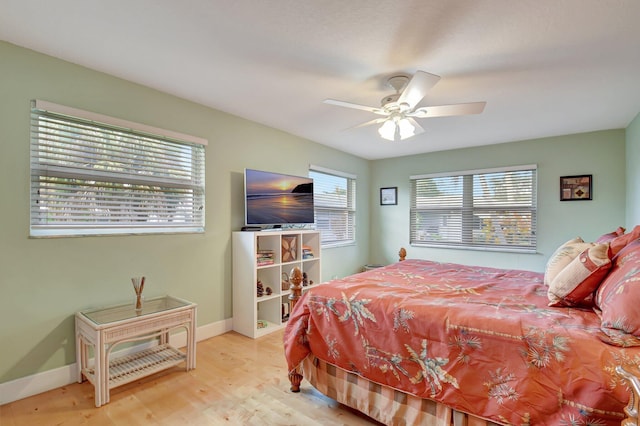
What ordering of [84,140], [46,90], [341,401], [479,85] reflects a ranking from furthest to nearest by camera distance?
1. [479,85]
2. [84,140]
3. [46,90]
4. [341,401]

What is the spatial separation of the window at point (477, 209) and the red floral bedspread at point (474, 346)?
256 cm

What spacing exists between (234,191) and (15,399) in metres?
2.27

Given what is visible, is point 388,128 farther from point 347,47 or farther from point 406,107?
point 347,47

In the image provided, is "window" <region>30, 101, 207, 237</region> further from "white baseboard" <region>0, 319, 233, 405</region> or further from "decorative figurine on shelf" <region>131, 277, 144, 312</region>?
"white baseboard" <region>0, 319, 233, 405</region>

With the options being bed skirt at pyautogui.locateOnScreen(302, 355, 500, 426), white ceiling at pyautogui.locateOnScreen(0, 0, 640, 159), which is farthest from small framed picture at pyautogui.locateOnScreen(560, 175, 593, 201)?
bed skirt at pyautogui.locateOnScreen(302, 355, 500, 426)

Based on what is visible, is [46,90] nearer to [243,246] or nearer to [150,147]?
[150,147]

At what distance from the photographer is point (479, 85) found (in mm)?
2598

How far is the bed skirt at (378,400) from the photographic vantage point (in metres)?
1.52

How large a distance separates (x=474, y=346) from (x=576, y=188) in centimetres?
379

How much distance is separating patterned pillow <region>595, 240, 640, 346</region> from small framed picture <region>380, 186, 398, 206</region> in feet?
13.2

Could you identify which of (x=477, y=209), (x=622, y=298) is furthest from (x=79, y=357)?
(x=477, y=209)

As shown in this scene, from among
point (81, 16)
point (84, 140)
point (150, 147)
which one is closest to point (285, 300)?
point (150, 147)

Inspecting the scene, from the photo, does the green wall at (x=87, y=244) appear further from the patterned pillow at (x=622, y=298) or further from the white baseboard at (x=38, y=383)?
the patterned pillow at (x=622, y=298)

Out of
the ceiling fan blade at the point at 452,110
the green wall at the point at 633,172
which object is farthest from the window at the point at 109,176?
the green wall at the point at 633,172
